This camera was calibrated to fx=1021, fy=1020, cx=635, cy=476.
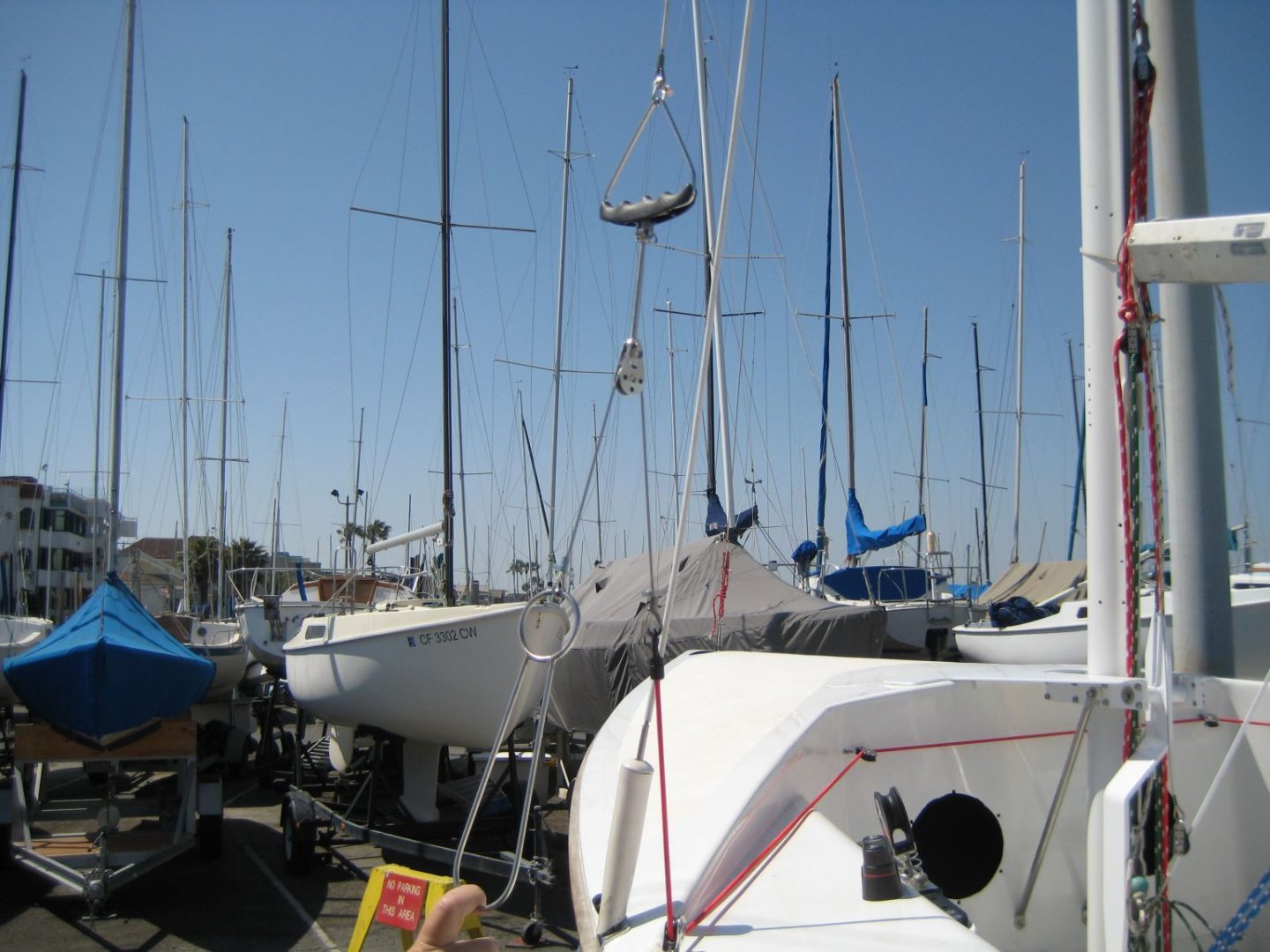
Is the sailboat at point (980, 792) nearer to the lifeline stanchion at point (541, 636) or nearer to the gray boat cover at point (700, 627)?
the lifeline stanchion at point (541, 636)

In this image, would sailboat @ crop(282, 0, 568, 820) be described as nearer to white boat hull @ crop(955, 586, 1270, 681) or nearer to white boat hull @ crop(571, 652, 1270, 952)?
white boat hull @ crop(571, 652, 1270, 952)

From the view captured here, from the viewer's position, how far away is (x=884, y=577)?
18.0 metres

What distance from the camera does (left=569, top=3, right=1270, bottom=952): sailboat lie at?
7.95 feet

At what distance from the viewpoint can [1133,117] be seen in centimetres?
283

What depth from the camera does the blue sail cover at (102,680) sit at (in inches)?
278

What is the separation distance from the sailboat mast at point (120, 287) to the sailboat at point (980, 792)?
299 inches

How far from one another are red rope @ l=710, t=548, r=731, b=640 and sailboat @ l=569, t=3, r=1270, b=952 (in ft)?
16.7

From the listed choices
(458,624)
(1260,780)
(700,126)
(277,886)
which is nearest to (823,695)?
(1260,780)

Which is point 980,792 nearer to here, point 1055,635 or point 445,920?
point 445,920

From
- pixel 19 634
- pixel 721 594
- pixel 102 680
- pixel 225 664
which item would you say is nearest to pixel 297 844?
pixel 102 680

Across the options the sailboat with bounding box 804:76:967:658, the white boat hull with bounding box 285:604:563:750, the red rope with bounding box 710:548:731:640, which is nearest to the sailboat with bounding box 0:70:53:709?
the white boat hull with bounding box 285:604:563:750

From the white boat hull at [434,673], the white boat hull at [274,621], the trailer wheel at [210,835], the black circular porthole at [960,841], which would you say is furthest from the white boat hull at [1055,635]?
the white boat hull at [274,621]

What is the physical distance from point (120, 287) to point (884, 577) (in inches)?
499

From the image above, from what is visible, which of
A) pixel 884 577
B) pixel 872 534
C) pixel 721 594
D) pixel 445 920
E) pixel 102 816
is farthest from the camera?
pixel 884 577
